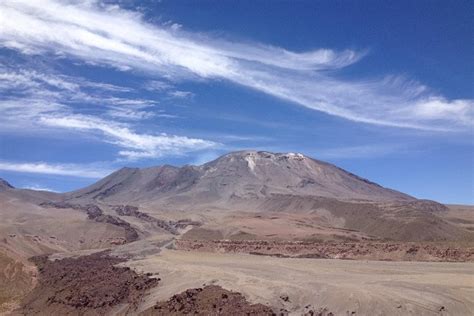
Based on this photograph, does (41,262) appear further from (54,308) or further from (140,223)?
(140,223)

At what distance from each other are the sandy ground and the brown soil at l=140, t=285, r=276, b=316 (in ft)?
3.32

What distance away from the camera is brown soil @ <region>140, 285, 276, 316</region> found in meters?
25.2

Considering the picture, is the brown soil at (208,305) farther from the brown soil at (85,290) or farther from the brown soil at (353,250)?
the brown soil at (353,250)

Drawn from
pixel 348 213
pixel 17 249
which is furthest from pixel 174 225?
pixel 17 249

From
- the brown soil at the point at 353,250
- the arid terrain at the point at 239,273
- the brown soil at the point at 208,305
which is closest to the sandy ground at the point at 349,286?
the arid terrain at the point at 239,273

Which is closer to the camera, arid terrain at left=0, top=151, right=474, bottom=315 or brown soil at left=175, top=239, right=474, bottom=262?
arid terrain at left=0, top=151, right=474, bottom=315

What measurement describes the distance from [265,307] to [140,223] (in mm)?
99047

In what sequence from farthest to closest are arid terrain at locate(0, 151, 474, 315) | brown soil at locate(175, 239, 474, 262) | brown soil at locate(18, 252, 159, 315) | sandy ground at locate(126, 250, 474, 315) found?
brown soil at locate(175, 239, 474, 262), brown soil at locate(18, 252, 159, 315), arid terrain at locate(0, 151, 474, 315), sandy ground at locate(126, 250, 474, 315)

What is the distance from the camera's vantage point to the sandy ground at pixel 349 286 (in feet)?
82.2

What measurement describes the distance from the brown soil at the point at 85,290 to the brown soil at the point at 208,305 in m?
3.38

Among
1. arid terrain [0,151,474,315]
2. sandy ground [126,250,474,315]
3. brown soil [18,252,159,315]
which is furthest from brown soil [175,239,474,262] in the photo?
brown soil [18,252,159,315]

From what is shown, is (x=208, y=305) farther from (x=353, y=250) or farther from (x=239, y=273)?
(x=353, y=250)

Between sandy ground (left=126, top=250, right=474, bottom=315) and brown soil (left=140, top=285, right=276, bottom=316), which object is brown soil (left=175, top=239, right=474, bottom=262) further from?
brown soil (left=140, top=285, right=276, bottom=316)

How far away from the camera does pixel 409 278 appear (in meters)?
34.7
